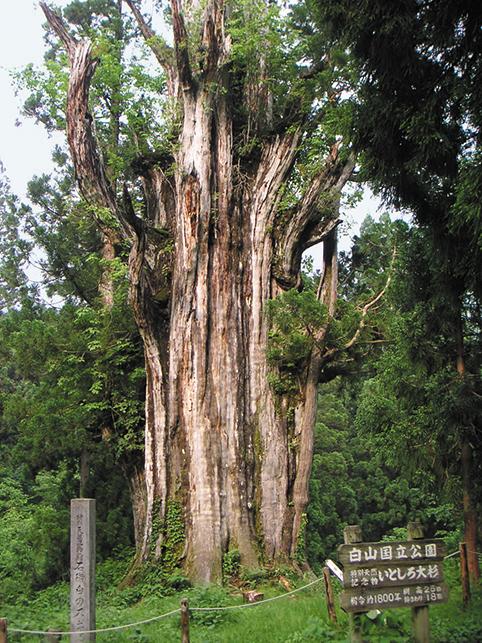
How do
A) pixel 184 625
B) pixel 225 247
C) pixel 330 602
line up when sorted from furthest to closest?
pixel 225 247 → pixel 330 602 → pixel 184 625

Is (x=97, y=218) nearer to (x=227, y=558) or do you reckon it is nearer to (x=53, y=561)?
(x=227, y=558)

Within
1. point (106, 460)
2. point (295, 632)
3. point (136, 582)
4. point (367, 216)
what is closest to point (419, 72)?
point (295, 632)

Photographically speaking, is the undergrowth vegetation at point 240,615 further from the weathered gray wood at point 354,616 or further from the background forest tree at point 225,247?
the background forest tree at point 225,247

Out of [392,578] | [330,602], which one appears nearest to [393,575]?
[392,578]

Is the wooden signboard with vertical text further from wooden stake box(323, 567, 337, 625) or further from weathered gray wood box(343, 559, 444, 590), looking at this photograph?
wooden stake box(323, 567, 337, 625)

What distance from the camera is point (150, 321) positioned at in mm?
10562

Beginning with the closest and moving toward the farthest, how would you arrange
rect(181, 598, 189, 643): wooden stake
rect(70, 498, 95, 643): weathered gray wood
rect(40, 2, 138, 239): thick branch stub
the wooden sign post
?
1. the wooden sign post
2. rect(181, 598, 189, 643): wooden stake
3. rect(70, 498, 95, 643): weathered gray wood
4. rect(40, 2, 138, 239): thick branch stub

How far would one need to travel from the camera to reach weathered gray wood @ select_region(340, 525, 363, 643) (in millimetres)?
4988

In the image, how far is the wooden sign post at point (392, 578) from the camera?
5.09m

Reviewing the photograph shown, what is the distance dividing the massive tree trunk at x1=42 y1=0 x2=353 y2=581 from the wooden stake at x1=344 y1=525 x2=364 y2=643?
4.16 m

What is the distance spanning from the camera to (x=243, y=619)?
6.81 metres

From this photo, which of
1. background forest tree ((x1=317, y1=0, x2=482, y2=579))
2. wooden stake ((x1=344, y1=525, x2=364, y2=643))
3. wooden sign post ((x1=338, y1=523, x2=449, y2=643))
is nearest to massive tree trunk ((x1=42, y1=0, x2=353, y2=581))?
background forest tree ((x1=317, y1=0, x2=482, y2=579))

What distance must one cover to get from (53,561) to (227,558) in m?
5.87

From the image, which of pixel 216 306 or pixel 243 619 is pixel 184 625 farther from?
pixel 216 306
